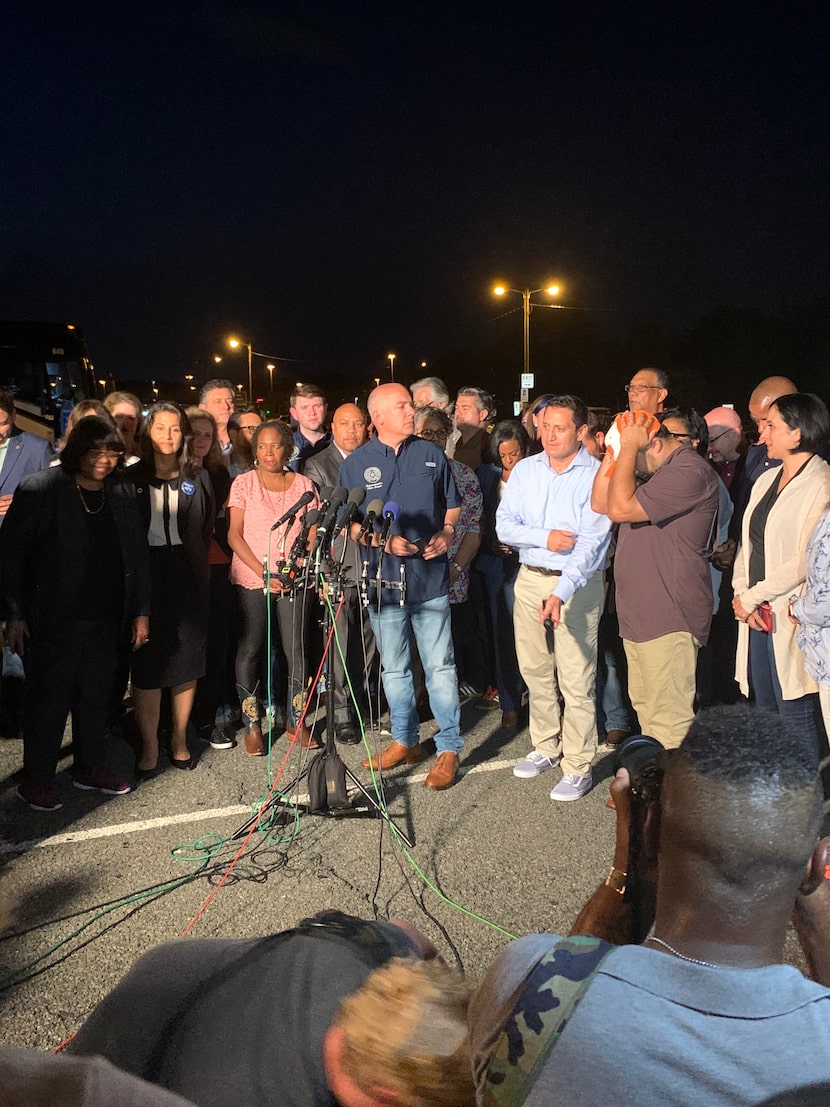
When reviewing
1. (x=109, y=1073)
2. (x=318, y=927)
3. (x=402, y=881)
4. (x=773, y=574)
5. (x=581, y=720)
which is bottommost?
(x=402, y=881)

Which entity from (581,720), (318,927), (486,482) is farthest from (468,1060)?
(486,482)

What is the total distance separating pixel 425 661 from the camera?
5.20 meters

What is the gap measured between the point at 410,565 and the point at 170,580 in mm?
1569

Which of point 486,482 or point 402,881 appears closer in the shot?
point 402,881

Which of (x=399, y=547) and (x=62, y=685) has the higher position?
(x=399, y=547)

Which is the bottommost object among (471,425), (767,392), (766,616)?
(766,616)

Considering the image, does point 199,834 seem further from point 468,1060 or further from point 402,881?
point 468,1060

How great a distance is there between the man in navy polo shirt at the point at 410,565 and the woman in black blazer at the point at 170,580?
3.52 ft

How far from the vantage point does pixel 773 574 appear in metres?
4.48

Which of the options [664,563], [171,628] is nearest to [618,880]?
[664,563]

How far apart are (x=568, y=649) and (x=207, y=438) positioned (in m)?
3.26

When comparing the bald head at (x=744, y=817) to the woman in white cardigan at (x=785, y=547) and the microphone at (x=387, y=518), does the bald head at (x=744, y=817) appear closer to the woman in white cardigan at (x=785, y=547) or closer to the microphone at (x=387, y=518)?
the microphone at (x=387, y=518)

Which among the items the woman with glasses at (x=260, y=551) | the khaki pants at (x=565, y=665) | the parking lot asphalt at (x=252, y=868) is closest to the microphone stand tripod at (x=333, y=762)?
the parking lot asphalt at (x=252, y=868)

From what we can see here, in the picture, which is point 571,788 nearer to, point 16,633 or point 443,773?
point 443,773
